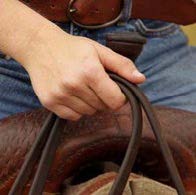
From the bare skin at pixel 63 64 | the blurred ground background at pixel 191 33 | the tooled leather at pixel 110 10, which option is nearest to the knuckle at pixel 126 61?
the bare skin at pixel 63 64

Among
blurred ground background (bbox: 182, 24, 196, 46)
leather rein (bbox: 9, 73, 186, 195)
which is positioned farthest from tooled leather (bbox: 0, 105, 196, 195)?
blurred ground background (bbox: 182, 24, 196, 46)

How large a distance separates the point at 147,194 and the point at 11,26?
9.7 inches

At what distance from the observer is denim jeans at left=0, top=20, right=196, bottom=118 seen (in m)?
0.81

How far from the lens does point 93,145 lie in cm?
71

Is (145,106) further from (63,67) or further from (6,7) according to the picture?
(6,7)

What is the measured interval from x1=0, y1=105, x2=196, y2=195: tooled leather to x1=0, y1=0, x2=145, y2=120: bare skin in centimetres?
5

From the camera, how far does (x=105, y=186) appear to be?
2.19ft

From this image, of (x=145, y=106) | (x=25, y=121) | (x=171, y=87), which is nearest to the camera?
(x=145, y=106)

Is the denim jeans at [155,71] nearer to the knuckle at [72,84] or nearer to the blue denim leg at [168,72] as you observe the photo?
the blue denim leg at [168,72]

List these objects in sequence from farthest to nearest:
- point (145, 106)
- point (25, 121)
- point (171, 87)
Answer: point (171, 87)
point (25, 121)
point (145, 106)

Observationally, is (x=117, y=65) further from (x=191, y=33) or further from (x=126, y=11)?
(x=191, y=33)

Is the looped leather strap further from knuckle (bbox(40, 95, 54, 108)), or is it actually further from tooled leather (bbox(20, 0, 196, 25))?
knuckle (bbox(40, 95, 54, 108))

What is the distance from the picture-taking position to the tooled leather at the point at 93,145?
715mm

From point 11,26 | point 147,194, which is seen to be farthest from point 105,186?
point 11,26
